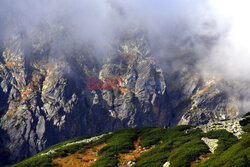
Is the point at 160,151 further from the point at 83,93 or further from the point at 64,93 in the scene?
the point at 83,93

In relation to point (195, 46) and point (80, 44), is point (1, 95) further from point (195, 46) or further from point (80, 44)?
point (195, 46)

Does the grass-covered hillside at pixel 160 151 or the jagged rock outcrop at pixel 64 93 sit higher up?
the jagged rock outcrop at pixel 64 93

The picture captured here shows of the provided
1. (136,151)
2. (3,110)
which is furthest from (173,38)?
(136,151)

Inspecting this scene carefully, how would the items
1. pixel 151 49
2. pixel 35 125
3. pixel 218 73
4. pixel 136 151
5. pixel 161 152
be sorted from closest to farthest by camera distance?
pixel 161 152, pixel 136 151, pixel 35 125, pixel 218 73, pixel 151 49

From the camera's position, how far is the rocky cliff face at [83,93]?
120 metres

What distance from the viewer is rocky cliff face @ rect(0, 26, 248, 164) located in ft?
394

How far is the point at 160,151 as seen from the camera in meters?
56.5

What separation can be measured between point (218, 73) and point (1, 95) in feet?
376

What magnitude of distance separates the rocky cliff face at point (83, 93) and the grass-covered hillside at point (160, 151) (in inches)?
1963

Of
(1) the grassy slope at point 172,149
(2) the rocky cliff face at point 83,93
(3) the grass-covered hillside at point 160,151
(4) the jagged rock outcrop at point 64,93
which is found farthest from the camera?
(2) the rocky cliff face at point 83,93

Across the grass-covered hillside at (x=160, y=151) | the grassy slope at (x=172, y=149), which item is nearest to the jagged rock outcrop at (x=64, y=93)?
the grass-covered hillside at (x=160, y=151)

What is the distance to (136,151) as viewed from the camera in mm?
63938

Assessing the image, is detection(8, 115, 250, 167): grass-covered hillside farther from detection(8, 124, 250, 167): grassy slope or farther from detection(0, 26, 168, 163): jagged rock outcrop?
detection(0, 26, 168, 163): jagged rock outcrop

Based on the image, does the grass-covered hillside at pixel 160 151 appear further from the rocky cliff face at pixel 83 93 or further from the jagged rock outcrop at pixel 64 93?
the rocky cliff face at pixel 83 93
